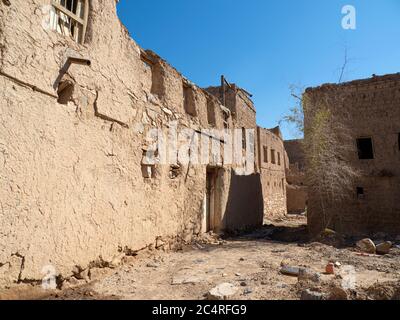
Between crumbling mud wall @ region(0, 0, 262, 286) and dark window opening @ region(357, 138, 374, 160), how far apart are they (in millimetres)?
6314

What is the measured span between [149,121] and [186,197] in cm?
205

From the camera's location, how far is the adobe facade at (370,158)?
8.03 metres

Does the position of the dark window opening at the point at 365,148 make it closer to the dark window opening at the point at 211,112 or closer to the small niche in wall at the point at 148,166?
the dark window opening at the point at 211,112

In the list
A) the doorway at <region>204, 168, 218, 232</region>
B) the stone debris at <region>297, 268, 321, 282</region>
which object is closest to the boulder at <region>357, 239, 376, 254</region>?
the stone debris at <region>297, 268, 321, 282</region>

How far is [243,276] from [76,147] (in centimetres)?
291

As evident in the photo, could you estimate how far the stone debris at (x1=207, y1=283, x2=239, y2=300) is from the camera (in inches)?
119

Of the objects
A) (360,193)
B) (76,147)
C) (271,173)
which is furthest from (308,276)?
(271,173)

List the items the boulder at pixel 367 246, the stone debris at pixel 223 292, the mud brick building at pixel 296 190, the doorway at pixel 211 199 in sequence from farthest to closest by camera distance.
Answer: the mud brick building at pixel 296 190, the doorway at pixel 211 199, the boulder at pixel 367 246, the stone debris at pixel 223 292

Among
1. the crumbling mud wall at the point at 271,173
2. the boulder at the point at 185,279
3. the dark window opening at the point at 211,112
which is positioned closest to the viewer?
the boulder at the point at 185,279

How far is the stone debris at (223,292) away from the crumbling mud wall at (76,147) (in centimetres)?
A: 167

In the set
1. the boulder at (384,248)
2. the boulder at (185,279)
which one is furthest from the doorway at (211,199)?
the boulder at (384,248)

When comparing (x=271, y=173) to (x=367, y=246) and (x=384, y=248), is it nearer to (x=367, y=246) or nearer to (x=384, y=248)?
(x=367, y=246)

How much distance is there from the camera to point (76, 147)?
3.49 m

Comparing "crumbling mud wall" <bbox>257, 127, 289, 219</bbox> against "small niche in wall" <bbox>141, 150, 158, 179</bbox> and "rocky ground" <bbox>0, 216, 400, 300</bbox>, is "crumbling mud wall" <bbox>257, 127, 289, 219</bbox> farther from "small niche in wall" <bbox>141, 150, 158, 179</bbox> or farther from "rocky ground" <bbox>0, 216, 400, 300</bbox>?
"small niche in wall" <bbox>141, 150, 158, 179</bbox>
